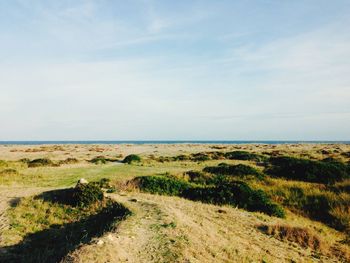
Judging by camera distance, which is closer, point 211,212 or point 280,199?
point 211,212

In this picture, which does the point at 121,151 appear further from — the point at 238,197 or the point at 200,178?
the point at 238,197

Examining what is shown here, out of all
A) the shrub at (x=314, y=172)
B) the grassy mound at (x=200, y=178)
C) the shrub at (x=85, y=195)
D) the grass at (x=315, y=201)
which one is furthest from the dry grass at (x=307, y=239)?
the shrub at (x=314, y=172)

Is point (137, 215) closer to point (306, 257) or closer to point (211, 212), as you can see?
point (211, 212)

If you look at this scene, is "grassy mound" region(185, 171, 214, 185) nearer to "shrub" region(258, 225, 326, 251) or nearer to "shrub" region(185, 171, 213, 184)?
"shrub" region(185, 171, 213, 184)

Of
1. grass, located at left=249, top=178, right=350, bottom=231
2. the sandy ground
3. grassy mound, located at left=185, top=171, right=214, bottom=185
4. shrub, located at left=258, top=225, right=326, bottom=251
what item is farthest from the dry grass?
the sandy ground

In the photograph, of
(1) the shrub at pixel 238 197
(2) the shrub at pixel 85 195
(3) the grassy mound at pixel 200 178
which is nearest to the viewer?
(2) the shrub at pixel 85 195

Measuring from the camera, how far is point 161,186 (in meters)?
21.7

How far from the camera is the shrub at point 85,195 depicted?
56.9 ft

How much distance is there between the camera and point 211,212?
50.2 ft

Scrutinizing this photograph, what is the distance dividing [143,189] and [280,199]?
7.93m

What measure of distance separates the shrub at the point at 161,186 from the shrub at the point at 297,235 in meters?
8.19

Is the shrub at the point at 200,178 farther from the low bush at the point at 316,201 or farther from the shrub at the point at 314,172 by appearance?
the shrub at the point at 314,172

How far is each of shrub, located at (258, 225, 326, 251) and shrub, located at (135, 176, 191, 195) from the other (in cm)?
819

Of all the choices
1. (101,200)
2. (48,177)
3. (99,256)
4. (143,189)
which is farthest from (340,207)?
(48,177)
